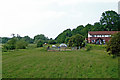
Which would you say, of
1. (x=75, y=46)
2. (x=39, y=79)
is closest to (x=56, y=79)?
(x=39, y=79)

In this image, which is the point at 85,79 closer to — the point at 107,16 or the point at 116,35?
the point at 116,35

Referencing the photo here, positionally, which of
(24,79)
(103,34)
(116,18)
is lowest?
(24,79)

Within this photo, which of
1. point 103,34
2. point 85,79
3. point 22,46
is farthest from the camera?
point 22,46

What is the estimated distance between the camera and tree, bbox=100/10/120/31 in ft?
148

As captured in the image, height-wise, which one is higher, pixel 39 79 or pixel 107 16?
pixel 107 16

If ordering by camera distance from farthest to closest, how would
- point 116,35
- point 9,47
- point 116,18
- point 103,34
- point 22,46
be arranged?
point 116,18, point 22,46, point 103,34, point 9,47, point 116,35

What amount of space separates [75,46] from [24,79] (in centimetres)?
2249

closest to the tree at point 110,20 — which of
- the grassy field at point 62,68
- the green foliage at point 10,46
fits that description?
the green foliage at point 10,46

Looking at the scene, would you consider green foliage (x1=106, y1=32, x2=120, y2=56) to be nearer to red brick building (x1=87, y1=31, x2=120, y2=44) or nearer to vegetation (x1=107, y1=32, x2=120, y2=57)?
vegetation (x1=107, y1=32, x2=120, y2=57)

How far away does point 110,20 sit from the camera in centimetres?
4541

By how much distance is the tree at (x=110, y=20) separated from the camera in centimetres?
4500

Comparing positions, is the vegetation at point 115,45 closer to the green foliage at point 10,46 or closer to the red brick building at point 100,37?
the red brick building at point 100,37

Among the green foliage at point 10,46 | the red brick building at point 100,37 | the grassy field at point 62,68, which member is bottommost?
the grassy field at point 62,68

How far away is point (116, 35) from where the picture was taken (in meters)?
14.9
